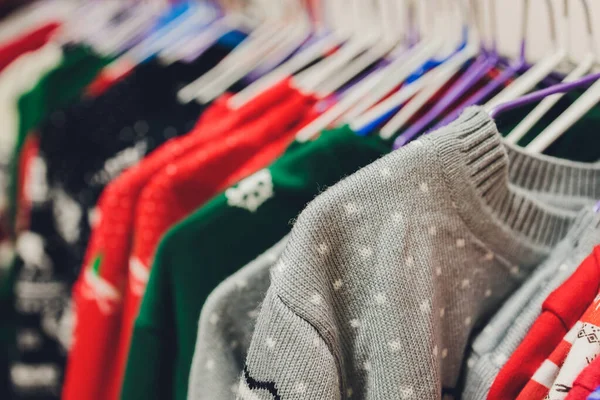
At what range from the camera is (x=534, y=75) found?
504 millimetres

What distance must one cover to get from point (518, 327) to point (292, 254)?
0.57ft

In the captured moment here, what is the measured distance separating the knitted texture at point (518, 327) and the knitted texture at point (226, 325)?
0.55 ft

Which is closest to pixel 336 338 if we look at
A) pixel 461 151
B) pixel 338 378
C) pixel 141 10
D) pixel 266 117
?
pixel 338 378

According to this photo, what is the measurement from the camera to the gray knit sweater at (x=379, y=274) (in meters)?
0.37

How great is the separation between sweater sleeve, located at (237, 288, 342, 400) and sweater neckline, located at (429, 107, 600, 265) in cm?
14

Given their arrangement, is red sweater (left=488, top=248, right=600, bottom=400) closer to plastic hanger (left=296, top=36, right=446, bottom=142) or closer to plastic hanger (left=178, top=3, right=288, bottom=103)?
plastic hanger (left=296, top=36, right=446, bottom=142)

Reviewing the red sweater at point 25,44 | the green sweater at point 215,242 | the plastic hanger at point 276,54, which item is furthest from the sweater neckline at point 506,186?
the red sweater at point 25,44

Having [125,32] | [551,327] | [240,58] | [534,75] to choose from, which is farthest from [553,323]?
[125,32]

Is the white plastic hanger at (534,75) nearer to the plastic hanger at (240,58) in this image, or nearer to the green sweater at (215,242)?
the green sweater at (215,242)

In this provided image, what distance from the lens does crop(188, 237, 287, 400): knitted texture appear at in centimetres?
44

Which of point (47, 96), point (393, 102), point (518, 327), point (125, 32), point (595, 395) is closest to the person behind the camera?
point (595, 395)

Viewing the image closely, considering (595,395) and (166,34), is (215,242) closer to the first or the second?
(595,395)

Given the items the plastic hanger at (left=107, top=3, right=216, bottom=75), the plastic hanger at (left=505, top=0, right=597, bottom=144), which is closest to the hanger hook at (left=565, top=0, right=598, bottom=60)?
the plastic hanger at (left=505, top=0, right=597, bottom=144)

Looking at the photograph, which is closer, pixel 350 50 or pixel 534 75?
pixel 534 75
